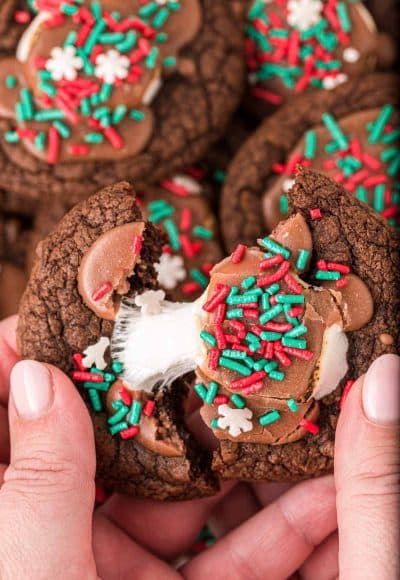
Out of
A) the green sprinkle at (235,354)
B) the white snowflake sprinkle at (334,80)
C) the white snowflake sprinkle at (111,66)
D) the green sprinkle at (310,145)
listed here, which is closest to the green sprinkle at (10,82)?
the white snowflake sprinkle at (111,66)

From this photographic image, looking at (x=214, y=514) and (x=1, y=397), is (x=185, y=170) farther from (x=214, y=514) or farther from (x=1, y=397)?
(x=214, y=514)

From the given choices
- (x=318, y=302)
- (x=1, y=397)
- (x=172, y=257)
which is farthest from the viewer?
(x=172, y=257)

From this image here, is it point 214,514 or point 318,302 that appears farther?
point 214,514

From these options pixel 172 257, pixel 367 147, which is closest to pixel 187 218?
pixel 172 257

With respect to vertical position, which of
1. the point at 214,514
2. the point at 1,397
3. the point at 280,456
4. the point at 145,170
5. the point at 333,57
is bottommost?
the point at 214,514

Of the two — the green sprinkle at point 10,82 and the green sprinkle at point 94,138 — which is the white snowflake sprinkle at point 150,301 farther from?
the green sprinkle at point 10,82

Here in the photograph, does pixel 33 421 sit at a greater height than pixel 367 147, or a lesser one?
lesser

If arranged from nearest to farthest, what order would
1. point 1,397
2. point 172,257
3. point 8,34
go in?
point 1,397 < point 8,34 < point 172,257
